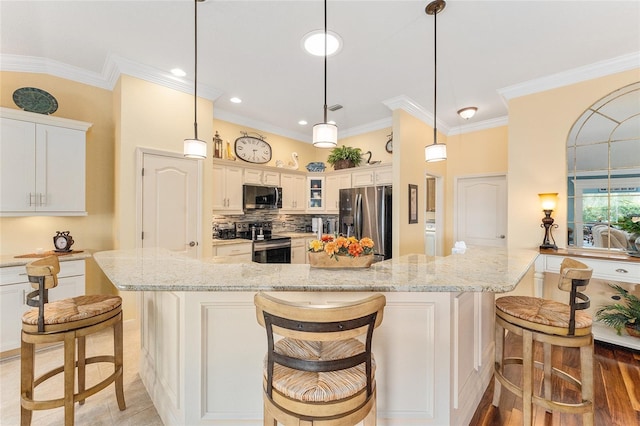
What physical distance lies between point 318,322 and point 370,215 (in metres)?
3.28

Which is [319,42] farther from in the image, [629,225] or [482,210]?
[482,210]

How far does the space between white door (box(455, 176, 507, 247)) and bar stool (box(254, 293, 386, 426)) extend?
4.35 meters

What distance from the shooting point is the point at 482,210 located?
15.3 ft

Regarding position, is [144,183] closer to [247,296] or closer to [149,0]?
[149,0]

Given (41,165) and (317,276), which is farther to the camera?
(41,165)

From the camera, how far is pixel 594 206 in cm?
302

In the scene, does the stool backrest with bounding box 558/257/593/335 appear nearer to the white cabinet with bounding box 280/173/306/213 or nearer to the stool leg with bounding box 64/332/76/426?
the stool leg with bounding box 64/332/76/426

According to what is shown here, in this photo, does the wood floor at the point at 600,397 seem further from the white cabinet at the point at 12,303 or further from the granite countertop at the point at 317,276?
the white cabinet at the point at 12,303

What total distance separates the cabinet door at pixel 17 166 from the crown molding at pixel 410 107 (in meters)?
4.04

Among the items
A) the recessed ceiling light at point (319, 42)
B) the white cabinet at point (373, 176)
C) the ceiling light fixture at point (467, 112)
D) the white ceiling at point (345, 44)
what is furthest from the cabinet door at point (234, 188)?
the ceiling light fixture at point (467, 112)

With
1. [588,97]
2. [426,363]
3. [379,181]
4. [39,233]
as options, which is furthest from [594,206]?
[39,233]

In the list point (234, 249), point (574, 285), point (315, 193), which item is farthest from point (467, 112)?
point (234, 249)

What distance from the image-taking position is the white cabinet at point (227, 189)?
13.4 ft

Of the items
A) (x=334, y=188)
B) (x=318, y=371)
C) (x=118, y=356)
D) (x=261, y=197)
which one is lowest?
(x=118, y=356)
